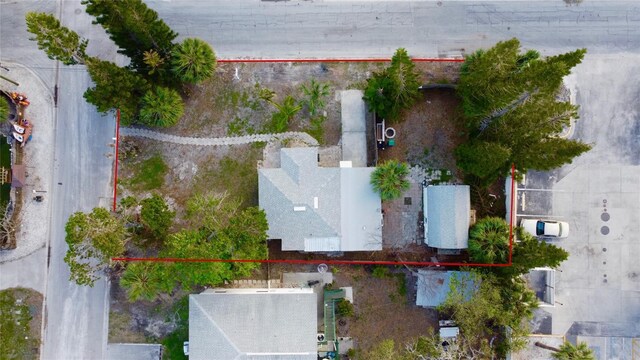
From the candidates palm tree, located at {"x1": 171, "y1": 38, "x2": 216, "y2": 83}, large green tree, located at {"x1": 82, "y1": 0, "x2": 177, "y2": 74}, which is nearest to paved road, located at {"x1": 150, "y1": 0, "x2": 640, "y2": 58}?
palm tree, located at {"x1": 171, "y1": 38, "x2": 216, "y2": 83}

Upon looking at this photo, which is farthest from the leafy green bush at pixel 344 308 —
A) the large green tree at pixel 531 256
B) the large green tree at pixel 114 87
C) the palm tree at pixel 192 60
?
the large green tree at pixel 114 87

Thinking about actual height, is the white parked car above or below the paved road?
below

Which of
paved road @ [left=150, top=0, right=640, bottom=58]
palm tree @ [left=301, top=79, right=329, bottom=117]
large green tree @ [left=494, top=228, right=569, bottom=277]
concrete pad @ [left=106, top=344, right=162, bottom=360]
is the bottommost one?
concrete pad @ [left=106, top=344, right=162, bottom=360]

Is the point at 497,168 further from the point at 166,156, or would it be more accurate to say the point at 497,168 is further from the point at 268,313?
the point at 166,156

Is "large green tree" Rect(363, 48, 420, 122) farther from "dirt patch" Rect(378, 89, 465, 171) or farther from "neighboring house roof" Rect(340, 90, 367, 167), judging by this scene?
"dirt patch" Rect(378, 89, 465, 171)

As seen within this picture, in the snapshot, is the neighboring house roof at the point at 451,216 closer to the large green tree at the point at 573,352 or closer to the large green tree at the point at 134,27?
the large green tree at the point at 573,352

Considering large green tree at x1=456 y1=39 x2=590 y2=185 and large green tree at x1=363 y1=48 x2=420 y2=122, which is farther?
large green tree at x1=363 y1=48 x2=420 y2=122
